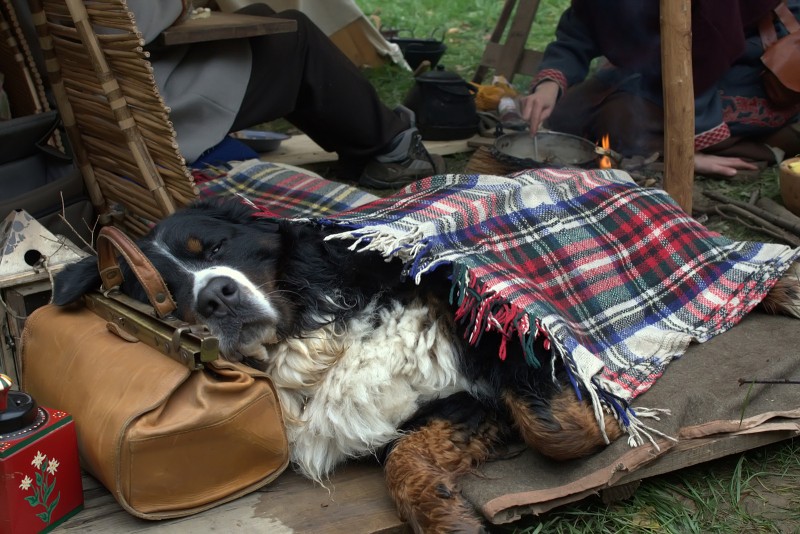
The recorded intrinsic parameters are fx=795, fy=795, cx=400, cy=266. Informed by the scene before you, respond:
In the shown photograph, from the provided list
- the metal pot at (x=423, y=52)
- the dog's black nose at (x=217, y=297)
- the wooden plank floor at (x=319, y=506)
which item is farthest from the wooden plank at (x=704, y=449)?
the metal pot at (x=423, y=52)

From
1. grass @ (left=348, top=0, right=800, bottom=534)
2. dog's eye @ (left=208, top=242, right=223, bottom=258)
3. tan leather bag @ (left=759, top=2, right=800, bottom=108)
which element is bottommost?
grass @ (left=348, top=0, right=800, bottom=534)

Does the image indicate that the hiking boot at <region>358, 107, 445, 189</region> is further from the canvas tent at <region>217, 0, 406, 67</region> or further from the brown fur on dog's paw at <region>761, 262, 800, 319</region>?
the brown fur on dog's paw at <region>761, 262, 800, 319</region>

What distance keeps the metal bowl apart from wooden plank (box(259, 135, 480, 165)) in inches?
32.7

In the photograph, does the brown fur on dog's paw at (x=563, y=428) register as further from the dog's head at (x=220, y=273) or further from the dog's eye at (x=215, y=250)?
the dog's eye at (x=215, y=250)

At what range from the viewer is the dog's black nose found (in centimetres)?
208

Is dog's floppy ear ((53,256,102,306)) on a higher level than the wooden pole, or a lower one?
lower

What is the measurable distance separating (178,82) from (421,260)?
193 cm

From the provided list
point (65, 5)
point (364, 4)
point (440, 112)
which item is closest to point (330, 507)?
point (65, 5)

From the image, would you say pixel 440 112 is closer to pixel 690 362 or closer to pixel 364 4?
pixel 690 362

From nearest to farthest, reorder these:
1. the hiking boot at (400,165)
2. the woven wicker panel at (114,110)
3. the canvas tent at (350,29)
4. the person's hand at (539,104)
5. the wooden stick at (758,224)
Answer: the woven wicker panel at (114,110) → the wooden stick at (758,224) → the person's hand at (539,104) → the hiking boot at (400,165) → the canvas tent at (350,29)

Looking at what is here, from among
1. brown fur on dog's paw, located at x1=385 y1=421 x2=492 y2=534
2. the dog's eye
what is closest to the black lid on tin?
the dog's eye

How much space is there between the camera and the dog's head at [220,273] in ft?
6.92

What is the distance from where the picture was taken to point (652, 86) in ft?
15.1

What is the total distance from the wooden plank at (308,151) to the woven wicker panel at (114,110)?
5.04ft
